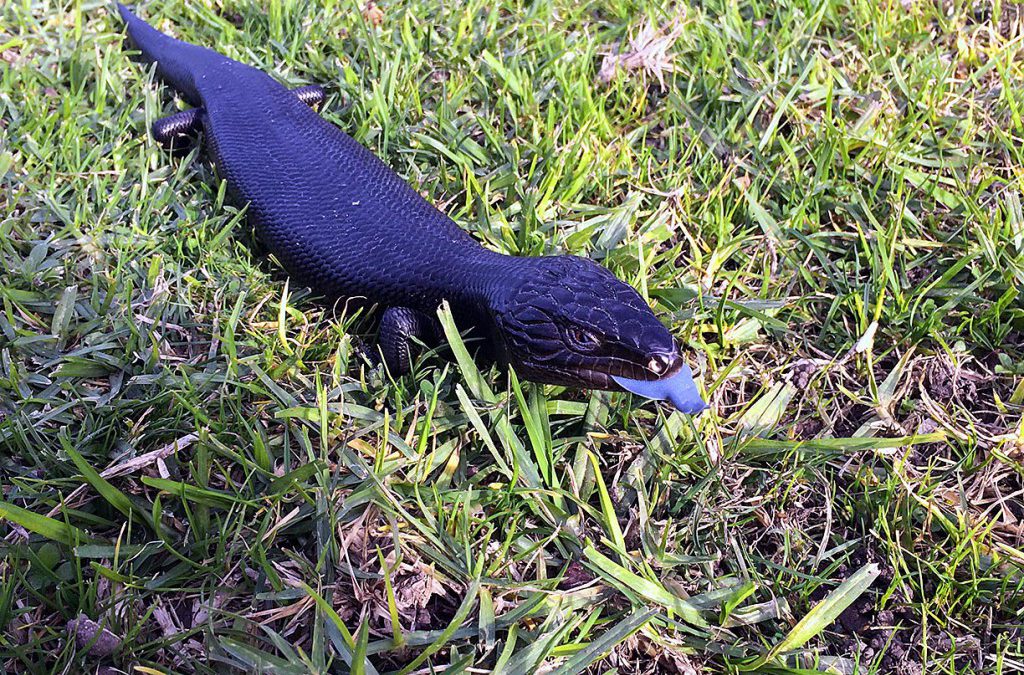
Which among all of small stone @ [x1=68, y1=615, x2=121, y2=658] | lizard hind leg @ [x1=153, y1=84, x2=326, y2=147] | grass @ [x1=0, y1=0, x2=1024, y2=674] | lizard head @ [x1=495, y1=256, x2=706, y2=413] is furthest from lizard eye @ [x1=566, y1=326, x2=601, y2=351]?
lizard hind leg @ [x1=153, y1=84, x2=326, y2=147]

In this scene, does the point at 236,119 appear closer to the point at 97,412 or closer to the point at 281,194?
the point at 281,194

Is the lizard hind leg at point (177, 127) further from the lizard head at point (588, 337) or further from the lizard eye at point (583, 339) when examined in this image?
the lizard eye at point (583, 339)

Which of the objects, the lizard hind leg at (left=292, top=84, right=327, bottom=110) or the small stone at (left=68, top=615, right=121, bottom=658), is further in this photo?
the lizard hind leg at (left=292, top=84, right=327, bottom=110)

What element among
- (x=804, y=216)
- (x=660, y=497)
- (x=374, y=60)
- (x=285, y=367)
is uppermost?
(x=374, y=60)

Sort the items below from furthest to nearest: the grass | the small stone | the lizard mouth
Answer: the lizard mouth < the grass < the small stone

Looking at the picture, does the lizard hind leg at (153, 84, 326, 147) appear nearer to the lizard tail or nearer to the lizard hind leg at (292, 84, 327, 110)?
the lizard hind leg at (292, 84, 327, 110)

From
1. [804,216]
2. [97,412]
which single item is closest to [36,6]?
[97,412]

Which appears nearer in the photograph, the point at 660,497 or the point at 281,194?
the point at 660,497
